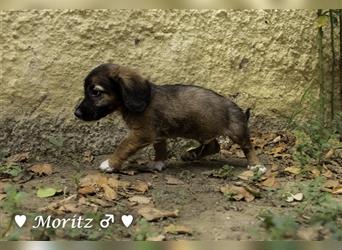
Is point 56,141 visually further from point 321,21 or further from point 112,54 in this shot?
point 321,21

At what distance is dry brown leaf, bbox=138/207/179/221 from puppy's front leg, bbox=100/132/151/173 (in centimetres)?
58

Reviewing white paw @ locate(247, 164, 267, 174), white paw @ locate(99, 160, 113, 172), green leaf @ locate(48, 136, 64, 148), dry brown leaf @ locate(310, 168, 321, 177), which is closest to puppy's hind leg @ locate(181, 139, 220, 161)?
white paw @ locate(247, 164, 267, 174)

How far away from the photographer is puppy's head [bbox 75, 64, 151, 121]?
3443mm

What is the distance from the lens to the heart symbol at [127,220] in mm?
2853

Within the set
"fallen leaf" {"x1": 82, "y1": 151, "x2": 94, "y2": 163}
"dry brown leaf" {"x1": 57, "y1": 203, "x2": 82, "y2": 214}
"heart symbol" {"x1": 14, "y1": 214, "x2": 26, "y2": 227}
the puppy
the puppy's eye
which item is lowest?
"fallen leaf" {"x1": 82, "y1": 151, "x2": 94, "y2": 163}

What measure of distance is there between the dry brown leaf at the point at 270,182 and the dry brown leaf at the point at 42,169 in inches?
41.5

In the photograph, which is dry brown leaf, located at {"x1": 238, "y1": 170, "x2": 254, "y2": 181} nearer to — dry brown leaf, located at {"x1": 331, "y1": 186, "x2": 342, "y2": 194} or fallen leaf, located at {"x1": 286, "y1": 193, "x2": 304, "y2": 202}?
fallen leaf, located at {"x1": 286, "y1": 193, "x2": 304, "y2": 202}

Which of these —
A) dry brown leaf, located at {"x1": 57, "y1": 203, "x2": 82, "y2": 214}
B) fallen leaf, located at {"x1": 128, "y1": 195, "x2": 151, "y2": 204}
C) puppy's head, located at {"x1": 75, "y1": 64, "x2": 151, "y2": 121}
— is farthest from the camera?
puppy's head, located at {"x1": 75, "y1": 64, "x2": 151, "y2": 121}

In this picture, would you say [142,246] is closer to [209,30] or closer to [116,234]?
[116,234]

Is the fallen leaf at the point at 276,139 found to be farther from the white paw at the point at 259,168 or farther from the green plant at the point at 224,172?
the green plant at the point at 224,172

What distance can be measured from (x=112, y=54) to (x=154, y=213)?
1.14 m

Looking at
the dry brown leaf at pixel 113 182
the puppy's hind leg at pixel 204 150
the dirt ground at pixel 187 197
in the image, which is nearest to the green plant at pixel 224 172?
the dirt ground at pixel 187 197

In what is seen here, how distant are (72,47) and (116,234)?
4.27 feet

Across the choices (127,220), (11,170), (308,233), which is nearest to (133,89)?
(11,170)
